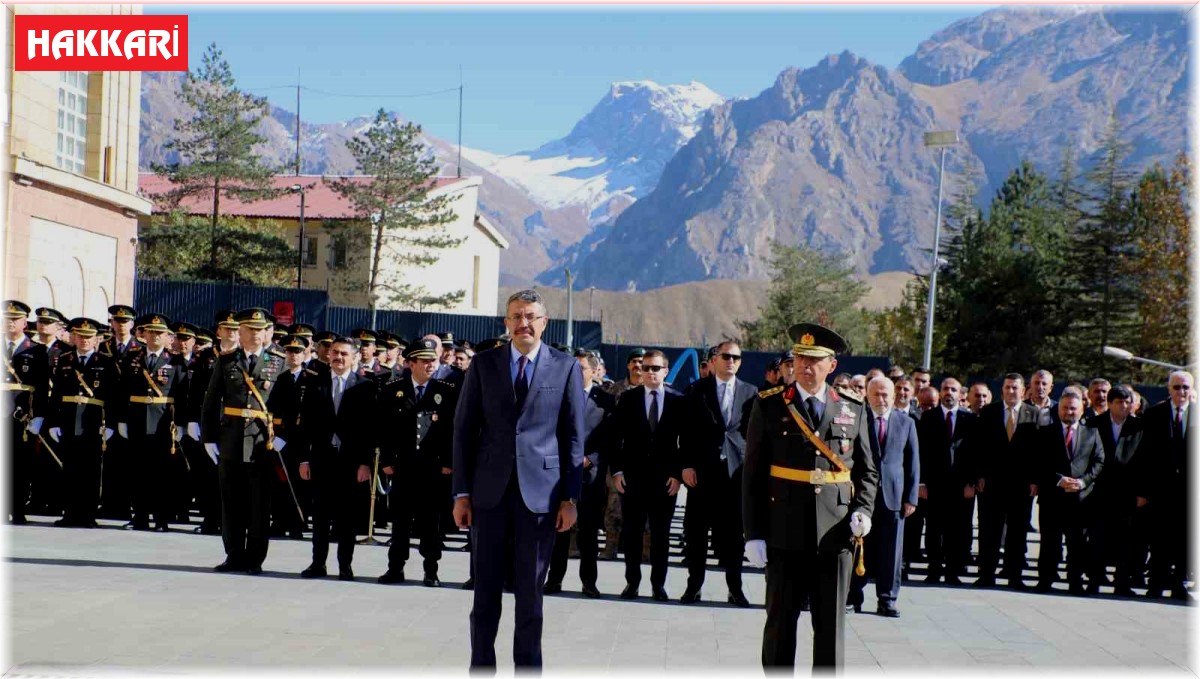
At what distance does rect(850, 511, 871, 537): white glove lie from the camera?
755 centimetres

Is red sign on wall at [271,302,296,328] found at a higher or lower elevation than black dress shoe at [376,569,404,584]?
higher

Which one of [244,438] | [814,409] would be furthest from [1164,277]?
[814,409]

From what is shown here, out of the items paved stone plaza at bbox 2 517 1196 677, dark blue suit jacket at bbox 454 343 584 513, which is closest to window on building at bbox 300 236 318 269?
paved stone plaza at bbox 2 517 1196 677

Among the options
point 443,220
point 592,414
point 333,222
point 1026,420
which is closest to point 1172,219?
point 443,220

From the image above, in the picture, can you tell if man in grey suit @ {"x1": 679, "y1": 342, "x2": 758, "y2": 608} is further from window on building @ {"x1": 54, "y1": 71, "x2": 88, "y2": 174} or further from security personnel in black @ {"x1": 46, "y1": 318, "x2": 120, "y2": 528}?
window on building @ {"x1": 54, "y1": 71, "x2": 88, "y2": 174}

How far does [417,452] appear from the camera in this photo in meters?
11.9

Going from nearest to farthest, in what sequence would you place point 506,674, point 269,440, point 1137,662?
point 506,674
point 1137,662
point 269,440

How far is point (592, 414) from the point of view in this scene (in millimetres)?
12375

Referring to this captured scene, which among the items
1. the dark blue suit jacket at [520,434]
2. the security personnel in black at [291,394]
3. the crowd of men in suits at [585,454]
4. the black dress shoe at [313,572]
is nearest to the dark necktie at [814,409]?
the dark blue suit jacket at [520,434]

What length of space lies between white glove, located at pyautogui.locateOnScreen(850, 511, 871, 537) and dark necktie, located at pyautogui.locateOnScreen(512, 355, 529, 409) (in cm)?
196

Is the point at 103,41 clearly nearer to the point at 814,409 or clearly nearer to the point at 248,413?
the point at 248,413

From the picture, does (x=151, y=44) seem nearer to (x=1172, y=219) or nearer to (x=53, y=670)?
(x=53, y=670)

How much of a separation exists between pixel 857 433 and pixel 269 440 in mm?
5945

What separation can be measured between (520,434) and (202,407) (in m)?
5.88
